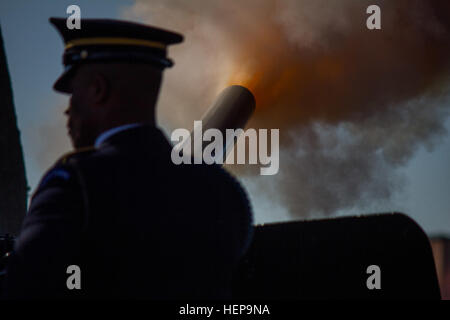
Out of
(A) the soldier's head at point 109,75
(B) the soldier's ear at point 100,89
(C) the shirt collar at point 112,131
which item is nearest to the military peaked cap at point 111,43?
(A) the soldier's head at point 109,75

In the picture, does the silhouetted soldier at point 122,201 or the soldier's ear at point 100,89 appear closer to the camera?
the silhouetted soldier at point 122,201

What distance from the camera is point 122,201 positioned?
6.05ft

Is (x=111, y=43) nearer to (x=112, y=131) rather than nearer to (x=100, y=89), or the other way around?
(x=100, y=89)

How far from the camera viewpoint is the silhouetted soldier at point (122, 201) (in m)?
1.75

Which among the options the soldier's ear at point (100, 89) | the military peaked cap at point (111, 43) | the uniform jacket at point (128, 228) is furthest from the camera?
the military peaked cap at point (111, 43)

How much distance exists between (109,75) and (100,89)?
0.28ft

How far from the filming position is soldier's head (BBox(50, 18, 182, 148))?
1.95 m

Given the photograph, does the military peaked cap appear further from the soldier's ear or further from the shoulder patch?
the shoulder patch

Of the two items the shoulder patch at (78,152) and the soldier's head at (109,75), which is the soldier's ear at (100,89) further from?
the shoulder patch at (78,152)

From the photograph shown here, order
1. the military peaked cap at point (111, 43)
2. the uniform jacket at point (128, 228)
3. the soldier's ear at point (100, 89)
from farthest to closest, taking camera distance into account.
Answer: the military peaked cap at point (111, 43), the soldier's ear at point (100, 89), the uniform jacket at point (128, 228)

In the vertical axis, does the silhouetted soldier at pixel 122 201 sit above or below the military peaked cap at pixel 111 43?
below

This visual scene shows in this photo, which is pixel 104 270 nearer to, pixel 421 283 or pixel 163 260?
pixel 163 260

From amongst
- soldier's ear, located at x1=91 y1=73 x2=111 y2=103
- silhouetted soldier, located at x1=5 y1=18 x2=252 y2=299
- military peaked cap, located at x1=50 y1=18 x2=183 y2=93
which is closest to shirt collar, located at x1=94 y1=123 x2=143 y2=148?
silhouetted soldier, located at x1=5 y1=18 x2=252 y2=299
